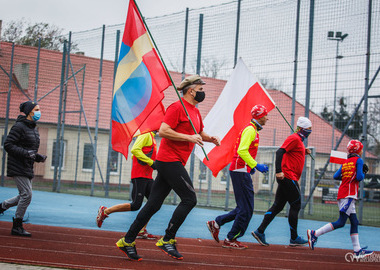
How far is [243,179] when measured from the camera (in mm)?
7520

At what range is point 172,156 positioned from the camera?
5.84 m

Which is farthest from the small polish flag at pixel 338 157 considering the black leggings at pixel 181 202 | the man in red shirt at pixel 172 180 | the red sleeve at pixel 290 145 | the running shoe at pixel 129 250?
the running shoe at pixel 129 250

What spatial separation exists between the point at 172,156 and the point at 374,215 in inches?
375

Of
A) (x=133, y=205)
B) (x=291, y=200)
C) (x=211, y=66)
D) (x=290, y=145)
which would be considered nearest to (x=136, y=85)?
(x=133, y=205)

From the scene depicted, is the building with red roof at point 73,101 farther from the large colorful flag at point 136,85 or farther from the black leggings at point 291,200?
the large colorful flag at point 136,85

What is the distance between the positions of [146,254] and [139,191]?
190 cm

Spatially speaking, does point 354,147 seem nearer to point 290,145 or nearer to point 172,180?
point 290,145

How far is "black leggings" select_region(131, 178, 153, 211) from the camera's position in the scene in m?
8.14

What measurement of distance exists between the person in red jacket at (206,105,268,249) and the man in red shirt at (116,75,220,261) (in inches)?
60.7

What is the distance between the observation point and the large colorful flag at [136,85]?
6.50 m

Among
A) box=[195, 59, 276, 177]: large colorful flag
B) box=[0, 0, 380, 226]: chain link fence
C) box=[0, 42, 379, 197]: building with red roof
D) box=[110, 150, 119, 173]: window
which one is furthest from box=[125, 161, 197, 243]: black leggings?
box=[110, 150, 119, 173]: window

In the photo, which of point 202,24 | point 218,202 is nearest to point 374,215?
point 218,202

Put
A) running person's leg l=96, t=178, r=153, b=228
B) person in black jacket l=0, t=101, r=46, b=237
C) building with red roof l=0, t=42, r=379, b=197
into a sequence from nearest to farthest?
person in black jacket l=0, t=101, r=46, b=237
running person's leg l=96, t=178, r=153, b=228
building with red roof l=0, t=42, r=379, b=197

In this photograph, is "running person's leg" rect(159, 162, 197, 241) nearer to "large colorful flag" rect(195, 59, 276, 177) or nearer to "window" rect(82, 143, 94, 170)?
"large colorful flag" rect(195, 59, 276, 177)
